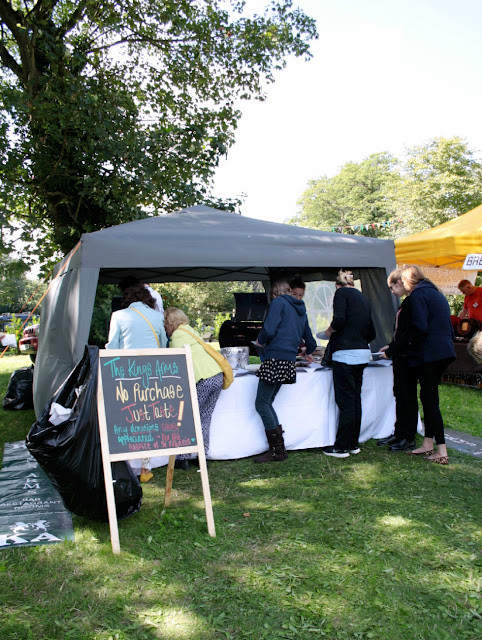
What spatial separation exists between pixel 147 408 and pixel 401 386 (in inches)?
100

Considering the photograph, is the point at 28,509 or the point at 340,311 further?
the point at 340,311

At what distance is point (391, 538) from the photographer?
9.62 feet

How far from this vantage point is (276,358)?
14.1ft

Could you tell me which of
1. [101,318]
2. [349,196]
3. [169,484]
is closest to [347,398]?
[169,484]

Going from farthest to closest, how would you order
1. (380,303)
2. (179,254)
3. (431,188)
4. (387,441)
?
(431,188), (380,303), (387,441), (179,254)

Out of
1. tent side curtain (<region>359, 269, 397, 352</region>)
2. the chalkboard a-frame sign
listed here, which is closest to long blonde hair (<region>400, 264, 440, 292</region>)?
tent side curtain (<region>359, 269, 397, 352</region>)

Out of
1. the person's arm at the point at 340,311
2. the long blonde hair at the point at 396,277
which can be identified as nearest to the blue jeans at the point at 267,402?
the person's arm at the point at 340,311

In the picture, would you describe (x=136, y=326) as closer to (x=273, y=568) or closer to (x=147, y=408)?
(x=147, y=408)

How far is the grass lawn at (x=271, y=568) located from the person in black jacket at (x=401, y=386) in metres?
0.80

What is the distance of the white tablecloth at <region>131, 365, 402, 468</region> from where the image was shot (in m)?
4.49

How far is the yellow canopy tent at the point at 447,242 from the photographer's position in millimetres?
6660

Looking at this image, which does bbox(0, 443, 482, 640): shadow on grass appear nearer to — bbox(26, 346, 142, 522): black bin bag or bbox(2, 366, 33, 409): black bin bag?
bbox(26, 346, 142, 522): black bin bag

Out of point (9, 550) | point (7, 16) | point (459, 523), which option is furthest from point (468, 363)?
point (7, 16)

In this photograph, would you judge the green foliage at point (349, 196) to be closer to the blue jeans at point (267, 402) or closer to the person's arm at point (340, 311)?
the person's arm at point (340, 311)
